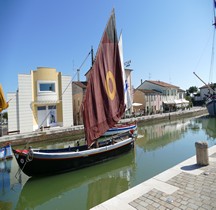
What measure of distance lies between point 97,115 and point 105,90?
1.36 m

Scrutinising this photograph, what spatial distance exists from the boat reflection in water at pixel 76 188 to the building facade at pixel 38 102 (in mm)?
9290

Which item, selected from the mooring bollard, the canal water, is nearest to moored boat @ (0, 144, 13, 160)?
the canal water

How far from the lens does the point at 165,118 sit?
100 ft

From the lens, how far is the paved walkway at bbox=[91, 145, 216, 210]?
12.7 feet

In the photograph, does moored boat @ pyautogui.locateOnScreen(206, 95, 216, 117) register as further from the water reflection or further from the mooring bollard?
the mooring bollard

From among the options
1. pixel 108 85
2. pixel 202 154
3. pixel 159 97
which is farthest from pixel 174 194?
pixel 159 97

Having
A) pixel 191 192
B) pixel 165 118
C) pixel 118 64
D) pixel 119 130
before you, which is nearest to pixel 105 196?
pixel 191 192

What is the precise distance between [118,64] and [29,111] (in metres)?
12.1

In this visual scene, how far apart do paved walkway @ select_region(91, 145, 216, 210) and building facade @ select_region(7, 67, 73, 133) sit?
41.7 feet

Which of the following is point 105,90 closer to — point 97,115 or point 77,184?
point 97,115

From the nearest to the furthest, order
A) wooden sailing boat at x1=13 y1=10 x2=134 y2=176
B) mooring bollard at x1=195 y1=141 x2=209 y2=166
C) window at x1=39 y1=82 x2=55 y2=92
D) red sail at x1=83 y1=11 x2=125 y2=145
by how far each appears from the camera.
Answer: mooring bollard at x1=195 y1=141 x2=209 y2=166, wooden sailing boat at x1=13 y1=10 x2=134 y2=176, red sail at x1=83 y1=11 x2=125 y2=145, window at x1=39 y1=82 x2=55 y2=92

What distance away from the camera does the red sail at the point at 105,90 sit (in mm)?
7699

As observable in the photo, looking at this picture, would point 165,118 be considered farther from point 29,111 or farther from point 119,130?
point 29,111

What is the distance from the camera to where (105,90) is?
8461 millimetres
